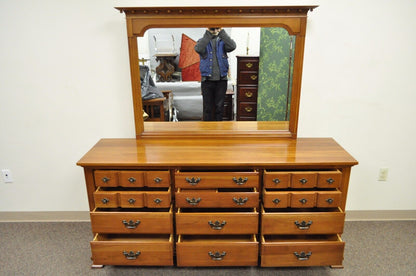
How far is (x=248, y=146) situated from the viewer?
6.27 ft

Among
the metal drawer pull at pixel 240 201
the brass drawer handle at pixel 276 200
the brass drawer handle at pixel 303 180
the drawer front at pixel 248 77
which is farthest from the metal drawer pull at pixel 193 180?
the drawer front at pixel 248 77

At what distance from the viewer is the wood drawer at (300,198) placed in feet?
5.65

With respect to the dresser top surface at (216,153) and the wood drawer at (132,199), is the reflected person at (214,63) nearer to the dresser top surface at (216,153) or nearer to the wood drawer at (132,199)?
the dresser top surface at (216,153)

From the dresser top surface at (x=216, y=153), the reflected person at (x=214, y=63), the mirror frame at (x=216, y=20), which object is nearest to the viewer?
the dresser top surface at (x=216, y=153)

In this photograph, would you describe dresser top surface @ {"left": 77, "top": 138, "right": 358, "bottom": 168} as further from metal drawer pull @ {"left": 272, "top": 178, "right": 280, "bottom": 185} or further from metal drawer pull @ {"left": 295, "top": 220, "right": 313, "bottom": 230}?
metal drawer pull @ {"left": 295, "top": 220, "right": 313, "bottom": 230}

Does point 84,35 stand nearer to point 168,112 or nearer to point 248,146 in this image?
point 168,112

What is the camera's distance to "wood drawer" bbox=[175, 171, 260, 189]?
1715 mm

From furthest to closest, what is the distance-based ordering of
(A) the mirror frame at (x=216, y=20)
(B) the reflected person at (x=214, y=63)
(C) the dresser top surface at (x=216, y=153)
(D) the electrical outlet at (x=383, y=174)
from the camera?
(D) the electrical outlet at (x=383, y=174), (B) the reflected person at (x=214, y=63), (A) the mirror frame at (x=216, y=20), (C) the dresser top surface at (x=216, y=153)

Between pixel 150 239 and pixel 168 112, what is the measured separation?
803 mm

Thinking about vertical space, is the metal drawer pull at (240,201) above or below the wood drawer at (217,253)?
above

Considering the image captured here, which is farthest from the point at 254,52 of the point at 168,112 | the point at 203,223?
the point at 203,223

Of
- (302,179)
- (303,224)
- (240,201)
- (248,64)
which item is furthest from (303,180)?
(248,64)

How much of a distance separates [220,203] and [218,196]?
0.05 meters

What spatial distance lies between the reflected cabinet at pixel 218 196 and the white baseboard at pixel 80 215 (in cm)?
64
